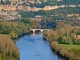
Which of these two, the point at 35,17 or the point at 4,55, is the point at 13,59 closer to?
the point at 4,55

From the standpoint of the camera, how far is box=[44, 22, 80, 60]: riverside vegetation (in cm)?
2950

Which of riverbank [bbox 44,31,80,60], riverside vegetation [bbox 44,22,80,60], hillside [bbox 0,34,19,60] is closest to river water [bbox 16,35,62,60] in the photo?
riverbank [bbox 44,31,80,60]

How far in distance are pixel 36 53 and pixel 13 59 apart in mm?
4498

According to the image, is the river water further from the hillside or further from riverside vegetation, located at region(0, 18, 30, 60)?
the hillside

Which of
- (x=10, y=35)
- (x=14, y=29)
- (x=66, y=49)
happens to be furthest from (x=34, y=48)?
(x=14, y=29)

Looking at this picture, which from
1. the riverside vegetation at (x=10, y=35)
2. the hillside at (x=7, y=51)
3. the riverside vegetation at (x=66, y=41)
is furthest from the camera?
the riverside vegetation at (x=66, y=41)

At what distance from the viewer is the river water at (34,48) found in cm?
3002

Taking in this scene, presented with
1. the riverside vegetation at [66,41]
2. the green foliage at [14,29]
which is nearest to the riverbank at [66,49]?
the riverside vegetation at [66,41]

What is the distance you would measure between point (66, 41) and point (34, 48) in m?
2.13

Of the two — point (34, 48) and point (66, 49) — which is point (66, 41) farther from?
point (66, 49)

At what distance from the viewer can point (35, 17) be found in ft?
171

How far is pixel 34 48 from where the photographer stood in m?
33.4

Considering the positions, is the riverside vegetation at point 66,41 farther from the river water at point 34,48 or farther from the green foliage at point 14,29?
the green foliage at point 14,29

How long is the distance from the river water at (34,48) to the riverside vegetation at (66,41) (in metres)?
0.41
